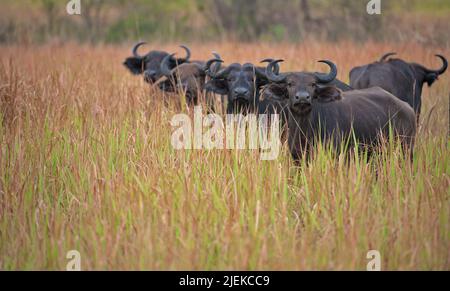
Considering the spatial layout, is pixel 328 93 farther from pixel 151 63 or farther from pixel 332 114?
pixel 151 63

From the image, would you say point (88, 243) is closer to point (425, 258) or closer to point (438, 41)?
point (425, 258)

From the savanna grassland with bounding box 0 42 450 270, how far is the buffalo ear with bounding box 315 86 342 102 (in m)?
0.60

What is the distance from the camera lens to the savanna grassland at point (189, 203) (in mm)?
3957

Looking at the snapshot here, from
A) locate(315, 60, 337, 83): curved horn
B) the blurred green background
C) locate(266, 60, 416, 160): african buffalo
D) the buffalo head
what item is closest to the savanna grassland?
locate(266, 60, 416, 160): african buffalo

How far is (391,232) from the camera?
167 inches

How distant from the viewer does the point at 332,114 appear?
6.31m

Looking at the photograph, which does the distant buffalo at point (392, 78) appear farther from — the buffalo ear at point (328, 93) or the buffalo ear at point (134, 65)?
the buffalo ear at point (134, 65)

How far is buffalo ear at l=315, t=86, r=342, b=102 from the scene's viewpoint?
19.9 ft

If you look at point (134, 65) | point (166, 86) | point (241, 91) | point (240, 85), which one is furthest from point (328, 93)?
point (134, 65)

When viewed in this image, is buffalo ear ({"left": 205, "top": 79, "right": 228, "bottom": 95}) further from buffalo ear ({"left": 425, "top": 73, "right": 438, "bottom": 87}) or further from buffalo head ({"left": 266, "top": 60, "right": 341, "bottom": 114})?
buffalo ear ({"left": 425, "top": 73, "right": 438, "bottom": 87})

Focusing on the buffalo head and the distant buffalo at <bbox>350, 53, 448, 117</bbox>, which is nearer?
the buffalo head

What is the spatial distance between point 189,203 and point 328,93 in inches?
85.6

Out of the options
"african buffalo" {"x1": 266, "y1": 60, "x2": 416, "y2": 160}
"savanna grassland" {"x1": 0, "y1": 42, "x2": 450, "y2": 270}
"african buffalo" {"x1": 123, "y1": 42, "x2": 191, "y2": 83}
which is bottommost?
"savanna grassland" {"x1": 0, "y1": 42, "x2": 450, "y2": 270}

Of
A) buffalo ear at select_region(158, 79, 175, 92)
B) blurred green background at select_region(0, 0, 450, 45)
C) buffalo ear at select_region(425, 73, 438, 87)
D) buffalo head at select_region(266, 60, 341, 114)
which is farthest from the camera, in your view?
blurred green background at select_region(0, 0, 450, 45)
